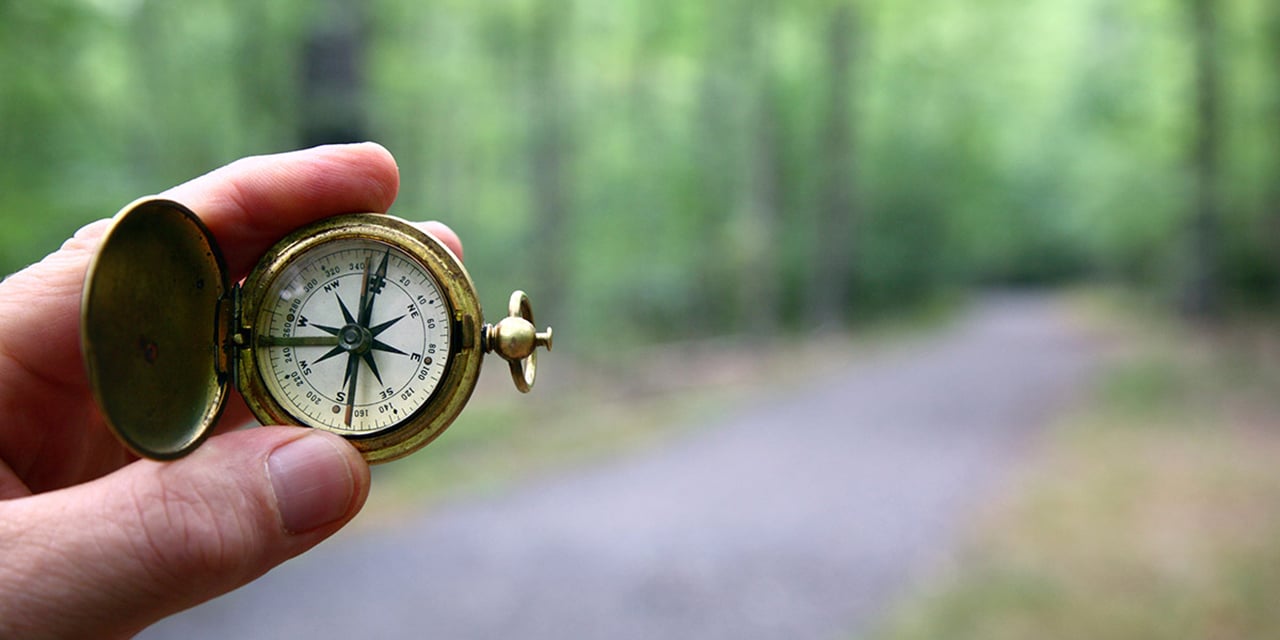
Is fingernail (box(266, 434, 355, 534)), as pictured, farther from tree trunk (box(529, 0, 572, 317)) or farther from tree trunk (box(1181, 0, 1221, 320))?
tree trunk (box(1181, 0, 1221, 320))

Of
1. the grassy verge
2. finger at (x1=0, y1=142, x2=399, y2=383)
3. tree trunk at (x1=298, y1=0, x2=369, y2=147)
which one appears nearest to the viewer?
finger at (x1=0, y1=142, x2=399, y2=383)

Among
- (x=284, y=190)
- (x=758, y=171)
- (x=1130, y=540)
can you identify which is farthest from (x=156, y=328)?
(x=758, y=171)

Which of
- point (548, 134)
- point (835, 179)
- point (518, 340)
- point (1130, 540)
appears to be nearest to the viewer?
point (518, 340)

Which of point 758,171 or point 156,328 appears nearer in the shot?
point 156,328

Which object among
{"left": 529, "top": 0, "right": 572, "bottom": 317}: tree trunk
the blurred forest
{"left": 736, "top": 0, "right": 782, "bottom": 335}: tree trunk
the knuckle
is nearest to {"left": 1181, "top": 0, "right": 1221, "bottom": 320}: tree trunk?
the blurred forest

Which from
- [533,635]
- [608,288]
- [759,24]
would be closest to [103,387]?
[533,635]

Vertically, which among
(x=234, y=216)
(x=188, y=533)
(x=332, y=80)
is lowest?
(x=188, y=533)

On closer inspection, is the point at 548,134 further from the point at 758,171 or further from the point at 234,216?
the point at 234,216

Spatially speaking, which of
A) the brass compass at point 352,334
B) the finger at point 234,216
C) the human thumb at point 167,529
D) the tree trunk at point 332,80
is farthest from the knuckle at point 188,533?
the tree trunk at point 332,80
